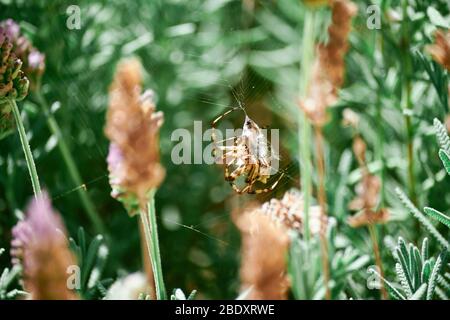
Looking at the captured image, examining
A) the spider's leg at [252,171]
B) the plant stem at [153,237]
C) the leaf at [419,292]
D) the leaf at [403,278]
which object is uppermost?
the spider's leg at [252,171]

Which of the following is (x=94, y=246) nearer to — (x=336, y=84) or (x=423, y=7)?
(x=336, y=84)

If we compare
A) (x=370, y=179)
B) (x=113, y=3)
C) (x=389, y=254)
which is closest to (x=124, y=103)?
(x=370, y=179)

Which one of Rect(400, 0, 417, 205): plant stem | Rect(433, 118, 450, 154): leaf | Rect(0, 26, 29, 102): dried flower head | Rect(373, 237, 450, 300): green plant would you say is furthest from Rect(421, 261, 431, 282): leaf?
Rect(0, 26, 29, 102): dried flower head

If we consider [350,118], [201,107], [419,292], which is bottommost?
[419,292]

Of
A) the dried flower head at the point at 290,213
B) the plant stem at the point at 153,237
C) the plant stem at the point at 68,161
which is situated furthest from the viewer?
the plant stem at the point at 68,161

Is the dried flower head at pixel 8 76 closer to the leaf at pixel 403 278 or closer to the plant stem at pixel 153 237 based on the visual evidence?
the plant stem at pixel 153 237

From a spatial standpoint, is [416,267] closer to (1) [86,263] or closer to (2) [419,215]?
(2) [419,215]

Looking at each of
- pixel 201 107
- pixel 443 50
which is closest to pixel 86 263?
pixel 443 50

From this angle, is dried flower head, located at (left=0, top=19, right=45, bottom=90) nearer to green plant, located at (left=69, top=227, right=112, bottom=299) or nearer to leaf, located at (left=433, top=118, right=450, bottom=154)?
green plant, located at (left=69, top=227, right=112, bottom=299)

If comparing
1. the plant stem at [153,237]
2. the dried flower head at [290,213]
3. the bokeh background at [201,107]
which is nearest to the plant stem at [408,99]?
the bokeh background at [201,107]
